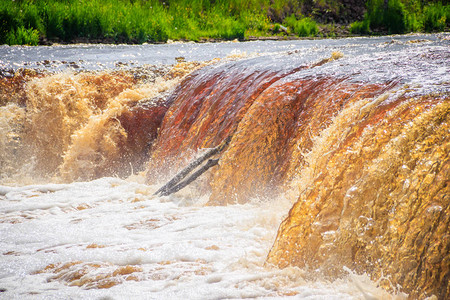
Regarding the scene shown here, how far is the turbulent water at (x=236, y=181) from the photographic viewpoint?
2.11 meters

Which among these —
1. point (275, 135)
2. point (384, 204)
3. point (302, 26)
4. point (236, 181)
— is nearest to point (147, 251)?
point (236, 181)

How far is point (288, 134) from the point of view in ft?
12.2

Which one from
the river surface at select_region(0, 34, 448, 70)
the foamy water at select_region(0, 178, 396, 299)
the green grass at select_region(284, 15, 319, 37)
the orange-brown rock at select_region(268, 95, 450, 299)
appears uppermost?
the green grass at select_region(284, 15, 319, 37)

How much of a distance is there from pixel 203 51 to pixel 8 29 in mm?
4649

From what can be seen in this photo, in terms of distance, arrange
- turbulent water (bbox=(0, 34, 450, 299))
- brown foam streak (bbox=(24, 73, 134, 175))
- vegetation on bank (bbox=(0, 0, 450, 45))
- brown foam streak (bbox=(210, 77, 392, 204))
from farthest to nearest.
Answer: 1. vegetation on bank (bbox=(0, 0, 450, 45))
2. brown foam streak (bbox=(24, 73, 134, 175))
3. brown foam streak (bbox=(210, 77, 392, 204))
4. turbulent water (bbox=(0, 34, 450, 299))

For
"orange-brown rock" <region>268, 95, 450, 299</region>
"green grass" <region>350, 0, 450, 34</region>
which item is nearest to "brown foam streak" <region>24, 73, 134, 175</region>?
"orange-brown rock" <region>268, 95, 450, 299</region>

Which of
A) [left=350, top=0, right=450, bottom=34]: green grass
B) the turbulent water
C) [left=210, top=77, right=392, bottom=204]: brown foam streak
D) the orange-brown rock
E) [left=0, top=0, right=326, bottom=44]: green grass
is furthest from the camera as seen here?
[left=350, top=0, right=450, bottom=34]: green grass

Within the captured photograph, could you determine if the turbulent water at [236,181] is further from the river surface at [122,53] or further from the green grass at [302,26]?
the green grass at [302,26]

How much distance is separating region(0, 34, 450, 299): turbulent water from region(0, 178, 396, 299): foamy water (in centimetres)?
1

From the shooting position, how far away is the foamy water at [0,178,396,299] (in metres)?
2.15

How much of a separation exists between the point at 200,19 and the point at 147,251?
11.7m

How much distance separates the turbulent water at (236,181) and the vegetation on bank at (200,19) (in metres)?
4.48

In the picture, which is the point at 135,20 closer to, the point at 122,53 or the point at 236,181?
the point at 122,53

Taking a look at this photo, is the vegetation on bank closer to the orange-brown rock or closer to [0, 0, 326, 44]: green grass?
[0, 0, 326, 44]: green grass
